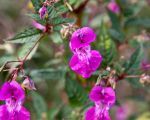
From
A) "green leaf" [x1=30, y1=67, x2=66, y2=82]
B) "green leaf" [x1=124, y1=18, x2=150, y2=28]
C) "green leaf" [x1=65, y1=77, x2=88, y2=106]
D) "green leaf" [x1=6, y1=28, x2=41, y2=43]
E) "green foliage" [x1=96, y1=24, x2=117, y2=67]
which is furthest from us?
"green leaf" [x1=124, y1=18, x2=150, y2=28]

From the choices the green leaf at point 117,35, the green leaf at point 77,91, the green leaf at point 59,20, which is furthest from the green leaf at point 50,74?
the green leaf at point 59,20

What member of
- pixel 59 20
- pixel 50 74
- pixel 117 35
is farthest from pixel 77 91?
pixel 59 20

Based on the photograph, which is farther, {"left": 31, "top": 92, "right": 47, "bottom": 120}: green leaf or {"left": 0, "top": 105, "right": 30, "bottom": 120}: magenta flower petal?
{"left": 31, "top": 92, "right": 47, "bottom": 120}: green leaf

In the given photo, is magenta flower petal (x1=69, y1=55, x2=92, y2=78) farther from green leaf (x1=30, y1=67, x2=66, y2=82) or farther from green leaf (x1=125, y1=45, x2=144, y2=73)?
green leaf (x1=30, y1=67, x2=66, y2=82)

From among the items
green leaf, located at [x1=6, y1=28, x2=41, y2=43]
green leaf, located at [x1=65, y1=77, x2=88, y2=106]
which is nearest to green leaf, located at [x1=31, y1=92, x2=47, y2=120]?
green leaf, located at [x1=65, y1=77, x2=88, y2=106]

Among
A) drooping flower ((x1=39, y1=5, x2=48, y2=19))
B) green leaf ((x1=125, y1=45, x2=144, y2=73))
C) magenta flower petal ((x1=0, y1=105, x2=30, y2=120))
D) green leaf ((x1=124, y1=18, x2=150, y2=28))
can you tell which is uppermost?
drooping flower ((x1=39, y1=5, x2=48, y2=19))

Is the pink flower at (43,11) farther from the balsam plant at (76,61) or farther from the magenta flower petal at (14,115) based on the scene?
the magenta flower petal at (14,115)

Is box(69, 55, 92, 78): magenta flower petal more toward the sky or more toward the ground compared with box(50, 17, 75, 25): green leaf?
more toward the ground

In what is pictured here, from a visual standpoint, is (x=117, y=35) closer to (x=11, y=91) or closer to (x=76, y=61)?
(x=76, y=61)
